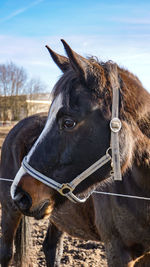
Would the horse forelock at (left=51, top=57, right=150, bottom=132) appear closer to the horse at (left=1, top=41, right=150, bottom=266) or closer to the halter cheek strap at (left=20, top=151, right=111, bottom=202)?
the horse at (left=1, top=41, right=150, bottom=266)

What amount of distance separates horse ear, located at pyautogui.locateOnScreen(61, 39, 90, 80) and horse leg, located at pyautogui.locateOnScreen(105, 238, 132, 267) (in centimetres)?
145

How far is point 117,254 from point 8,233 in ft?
6.65

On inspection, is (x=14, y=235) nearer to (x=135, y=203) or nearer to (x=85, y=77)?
(x=135, y=203)

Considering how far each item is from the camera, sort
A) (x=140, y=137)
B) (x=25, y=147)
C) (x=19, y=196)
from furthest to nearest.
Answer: (x=25, y=147)
(x=140, y=137)
(x=19, y=196)

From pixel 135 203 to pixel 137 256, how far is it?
470 mm

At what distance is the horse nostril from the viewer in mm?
1952

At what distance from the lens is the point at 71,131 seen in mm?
1970

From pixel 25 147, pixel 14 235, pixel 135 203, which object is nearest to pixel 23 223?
pixel 14 235

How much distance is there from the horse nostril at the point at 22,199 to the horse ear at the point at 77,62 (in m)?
0.92

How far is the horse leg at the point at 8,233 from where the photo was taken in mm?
3887

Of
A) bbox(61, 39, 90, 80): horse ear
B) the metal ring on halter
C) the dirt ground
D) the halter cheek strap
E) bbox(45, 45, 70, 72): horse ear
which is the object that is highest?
bbox(45, 45, 70, 72): horse ear

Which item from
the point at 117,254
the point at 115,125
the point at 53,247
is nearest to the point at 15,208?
the point at 53,247

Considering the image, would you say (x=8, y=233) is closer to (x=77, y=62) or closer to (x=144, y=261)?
(x=144, y=261)

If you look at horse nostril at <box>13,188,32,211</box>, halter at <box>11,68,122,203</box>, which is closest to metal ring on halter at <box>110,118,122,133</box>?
halter at <box>11,68,122,203</box>
